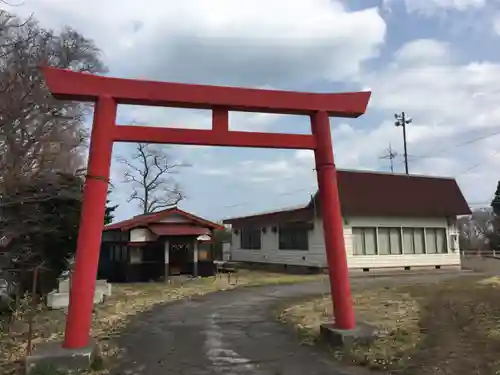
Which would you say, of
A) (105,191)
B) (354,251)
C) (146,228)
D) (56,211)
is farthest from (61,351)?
(354,251)

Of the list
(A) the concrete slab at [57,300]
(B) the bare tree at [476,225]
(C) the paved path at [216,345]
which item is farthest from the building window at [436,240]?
(B) the bare tree at [476,225]

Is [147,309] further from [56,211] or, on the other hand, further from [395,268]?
[395,268]

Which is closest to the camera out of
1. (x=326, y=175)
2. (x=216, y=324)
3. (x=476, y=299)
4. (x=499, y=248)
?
(x=326, y=175)

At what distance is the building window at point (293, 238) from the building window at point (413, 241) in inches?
212

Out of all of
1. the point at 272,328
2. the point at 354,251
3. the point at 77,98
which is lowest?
the point at 272,328

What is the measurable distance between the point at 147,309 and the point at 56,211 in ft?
12.1

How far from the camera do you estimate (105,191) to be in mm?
7590

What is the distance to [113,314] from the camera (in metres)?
12.4

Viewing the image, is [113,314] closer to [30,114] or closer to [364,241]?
[30,114]

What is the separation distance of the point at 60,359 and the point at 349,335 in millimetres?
4419

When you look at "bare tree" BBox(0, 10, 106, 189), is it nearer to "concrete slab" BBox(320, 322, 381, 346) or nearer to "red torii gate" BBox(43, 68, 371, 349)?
"red torii gate" BBox(43, 68, 371, 349)

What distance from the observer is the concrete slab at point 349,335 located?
771 cm

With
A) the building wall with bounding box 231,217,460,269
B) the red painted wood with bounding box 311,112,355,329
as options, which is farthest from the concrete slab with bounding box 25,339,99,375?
the building wall with bounding box 231,217,460,269

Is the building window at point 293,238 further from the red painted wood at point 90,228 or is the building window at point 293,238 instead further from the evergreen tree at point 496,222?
the evergreen tree at point 496,222
